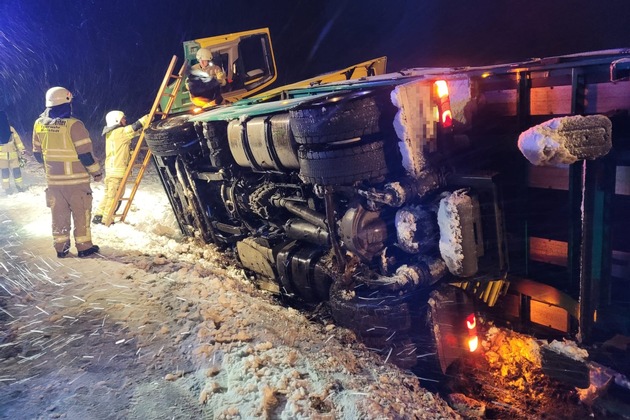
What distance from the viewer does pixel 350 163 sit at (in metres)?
3.01

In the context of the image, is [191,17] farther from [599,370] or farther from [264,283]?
[599,370]

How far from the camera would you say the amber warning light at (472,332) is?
3243 mm

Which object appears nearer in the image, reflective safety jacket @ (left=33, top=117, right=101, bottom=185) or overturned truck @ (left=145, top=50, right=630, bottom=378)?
overturned truck @ (left=145, top=50, right=630, bottom=378)

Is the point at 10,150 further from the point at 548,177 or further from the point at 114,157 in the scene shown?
the point at 548,177

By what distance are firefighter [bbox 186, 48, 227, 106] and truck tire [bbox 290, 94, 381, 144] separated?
3962 millimetres

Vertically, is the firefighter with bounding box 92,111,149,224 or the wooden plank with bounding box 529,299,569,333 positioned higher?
the firefighter with bounding box 92,111,149,224

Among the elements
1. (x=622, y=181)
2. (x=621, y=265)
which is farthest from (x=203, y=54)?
(x=621, y=265)

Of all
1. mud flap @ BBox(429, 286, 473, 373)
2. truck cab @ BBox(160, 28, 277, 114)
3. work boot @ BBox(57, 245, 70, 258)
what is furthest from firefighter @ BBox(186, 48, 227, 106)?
mud flap @ BBox(429, 286, 473, 373)

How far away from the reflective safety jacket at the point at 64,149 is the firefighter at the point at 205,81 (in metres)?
1.65

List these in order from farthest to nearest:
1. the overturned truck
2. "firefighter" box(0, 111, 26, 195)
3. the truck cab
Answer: "firefighter" box(0, 111, 26, 195), the truck cab, the overturned truck

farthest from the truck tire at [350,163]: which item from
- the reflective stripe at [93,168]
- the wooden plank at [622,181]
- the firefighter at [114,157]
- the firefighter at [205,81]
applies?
the firefighter at [114,157]

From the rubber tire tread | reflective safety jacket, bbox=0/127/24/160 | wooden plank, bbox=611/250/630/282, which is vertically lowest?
the rubber tire tread

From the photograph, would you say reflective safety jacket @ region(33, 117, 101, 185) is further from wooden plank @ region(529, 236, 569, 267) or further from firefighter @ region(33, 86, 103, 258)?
wooden plank @ region(529, 236, 569, 267)

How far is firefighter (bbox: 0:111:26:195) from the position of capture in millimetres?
10211
